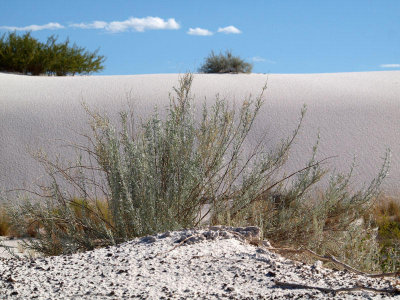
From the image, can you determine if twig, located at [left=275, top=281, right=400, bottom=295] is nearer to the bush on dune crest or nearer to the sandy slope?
the bush on dune crest

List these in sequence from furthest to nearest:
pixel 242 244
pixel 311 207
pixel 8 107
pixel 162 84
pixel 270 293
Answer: pixel 162 84, pixel 8 107, pixel 311 207, pixel 242 244, pixel 270 293

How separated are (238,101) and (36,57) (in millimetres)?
7570

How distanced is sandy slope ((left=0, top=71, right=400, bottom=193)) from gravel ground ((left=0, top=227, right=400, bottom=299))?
5958 mm

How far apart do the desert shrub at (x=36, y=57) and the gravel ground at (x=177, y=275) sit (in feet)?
43.4

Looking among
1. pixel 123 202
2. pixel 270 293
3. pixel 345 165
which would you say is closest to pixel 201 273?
pixel 270 293

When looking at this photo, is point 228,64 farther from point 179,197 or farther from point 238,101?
point 179,197

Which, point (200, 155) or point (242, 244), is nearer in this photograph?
point (242, 244)

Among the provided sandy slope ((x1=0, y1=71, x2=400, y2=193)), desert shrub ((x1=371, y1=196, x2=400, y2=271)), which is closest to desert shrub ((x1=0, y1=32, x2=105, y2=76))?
sandy slope ((x1=0, y1=71, x2=400, y2=193))

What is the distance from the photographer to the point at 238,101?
404 inches

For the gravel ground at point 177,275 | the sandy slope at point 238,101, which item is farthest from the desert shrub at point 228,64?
the gravel ground at point 177,275

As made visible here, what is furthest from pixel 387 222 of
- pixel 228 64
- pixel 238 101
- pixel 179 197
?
pixel 228 64

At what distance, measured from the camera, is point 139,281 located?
90.8 inches

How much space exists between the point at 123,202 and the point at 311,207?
1.88 m

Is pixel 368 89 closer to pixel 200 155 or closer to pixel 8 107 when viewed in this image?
pixel 8 107
